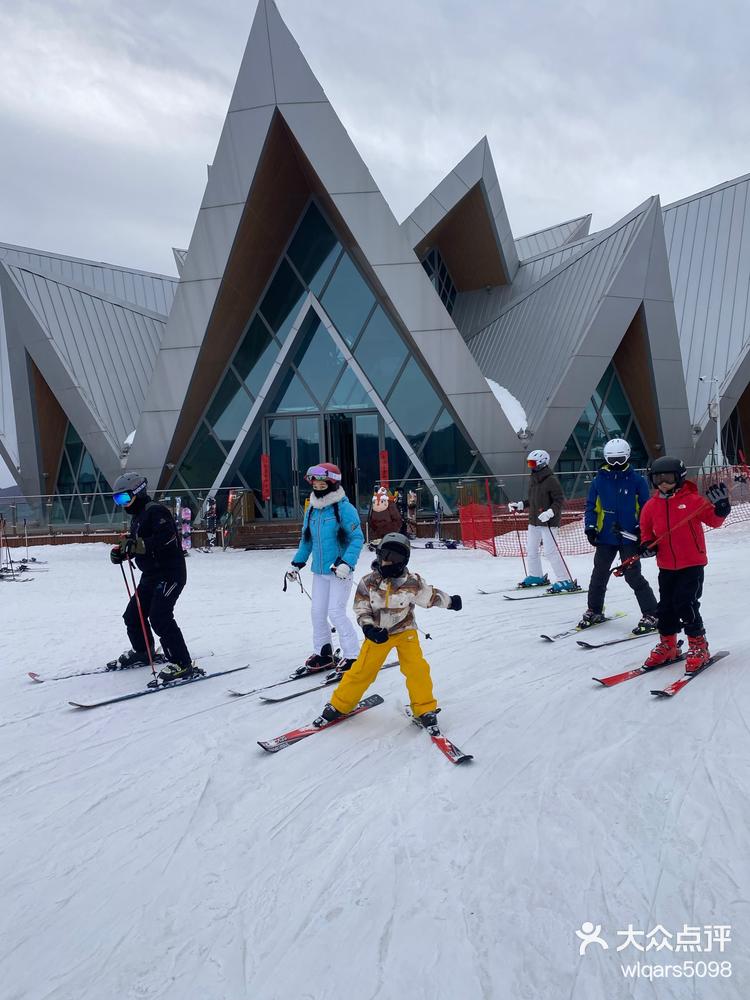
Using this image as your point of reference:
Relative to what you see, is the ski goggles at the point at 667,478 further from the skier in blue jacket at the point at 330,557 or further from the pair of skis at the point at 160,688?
the pair of skis at the point at 160,688

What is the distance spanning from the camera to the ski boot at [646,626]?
6.13m

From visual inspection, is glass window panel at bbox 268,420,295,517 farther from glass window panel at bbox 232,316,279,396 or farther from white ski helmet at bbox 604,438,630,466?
white ski helmet at bbox 604,438,630,466

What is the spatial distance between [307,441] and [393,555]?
15179 millimetres

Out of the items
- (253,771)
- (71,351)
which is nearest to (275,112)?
(71,351)

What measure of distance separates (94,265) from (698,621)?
3152 cm

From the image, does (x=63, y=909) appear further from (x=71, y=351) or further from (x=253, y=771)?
(x=71, y=351)

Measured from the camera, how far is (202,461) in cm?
1839

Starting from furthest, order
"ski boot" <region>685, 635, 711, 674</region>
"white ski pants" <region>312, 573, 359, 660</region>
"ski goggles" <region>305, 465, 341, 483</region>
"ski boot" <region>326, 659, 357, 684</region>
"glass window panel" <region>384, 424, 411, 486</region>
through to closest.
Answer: "glass window panel" <region>384, 424, 411, 486</region> → "ski goggles" <region>305, 465, 341, 483</region> → "white ski pants" <region>312, 573, 359, 660</region> → "ski boot" <region>326, 659, 357, 684</region> → "ski boot" <region>685, 635, 711, 674</region>

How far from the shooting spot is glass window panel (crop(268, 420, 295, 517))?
1872 centimetres

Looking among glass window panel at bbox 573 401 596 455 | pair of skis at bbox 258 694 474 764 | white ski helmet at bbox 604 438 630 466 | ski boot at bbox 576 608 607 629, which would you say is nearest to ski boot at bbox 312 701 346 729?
pair of skis at bbox 258 694 474 764

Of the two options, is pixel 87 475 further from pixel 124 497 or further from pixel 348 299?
pixel 124 497

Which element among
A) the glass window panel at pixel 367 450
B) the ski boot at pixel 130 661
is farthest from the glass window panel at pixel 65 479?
the ski boot at pixel 130 661

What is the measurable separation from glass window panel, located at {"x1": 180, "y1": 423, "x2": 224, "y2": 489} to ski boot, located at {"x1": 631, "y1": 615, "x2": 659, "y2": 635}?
46.9 feet

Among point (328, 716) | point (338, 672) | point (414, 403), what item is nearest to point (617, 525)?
point (338, 672)
